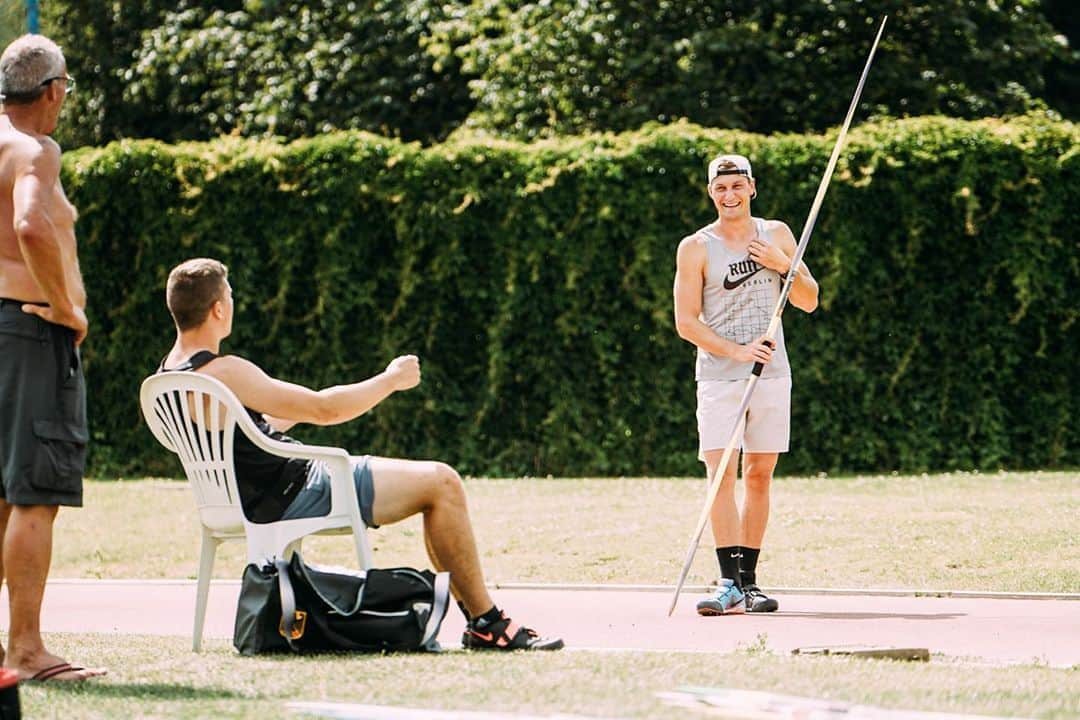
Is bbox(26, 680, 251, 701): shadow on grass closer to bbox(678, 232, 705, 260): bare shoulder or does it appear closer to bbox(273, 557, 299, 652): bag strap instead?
bbox(273, 557, 299, 652): bag strap

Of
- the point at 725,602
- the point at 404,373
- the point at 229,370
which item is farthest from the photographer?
the point at 725,602

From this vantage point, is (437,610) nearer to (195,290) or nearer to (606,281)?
(195,290)

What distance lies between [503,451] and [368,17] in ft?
29.8

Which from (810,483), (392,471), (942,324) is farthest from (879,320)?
(392,471)

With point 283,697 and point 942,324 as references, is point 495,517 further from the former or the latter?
point 283,697

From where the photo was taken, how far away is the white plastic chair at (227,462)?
6352mm

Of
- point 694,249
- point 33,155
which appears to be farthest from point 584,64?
point 33,155

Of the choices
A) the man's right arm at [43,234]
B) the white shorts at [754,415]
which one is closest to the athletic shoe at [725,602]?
the white shorts at [754,415]

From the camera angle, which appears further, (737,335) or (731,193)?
(737,335)

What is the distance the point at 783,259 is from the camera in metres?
8.09

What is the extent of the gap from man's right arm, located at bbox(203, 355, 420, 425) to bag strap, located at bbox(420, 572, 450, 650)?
0.70 meters

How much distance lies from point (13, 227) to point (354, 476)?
159 centimetres

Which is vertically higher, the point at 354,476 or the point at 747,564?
the point at 354,476

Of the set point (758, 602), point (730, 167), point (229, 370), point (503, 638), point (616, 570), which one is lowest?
point (616, 570)
